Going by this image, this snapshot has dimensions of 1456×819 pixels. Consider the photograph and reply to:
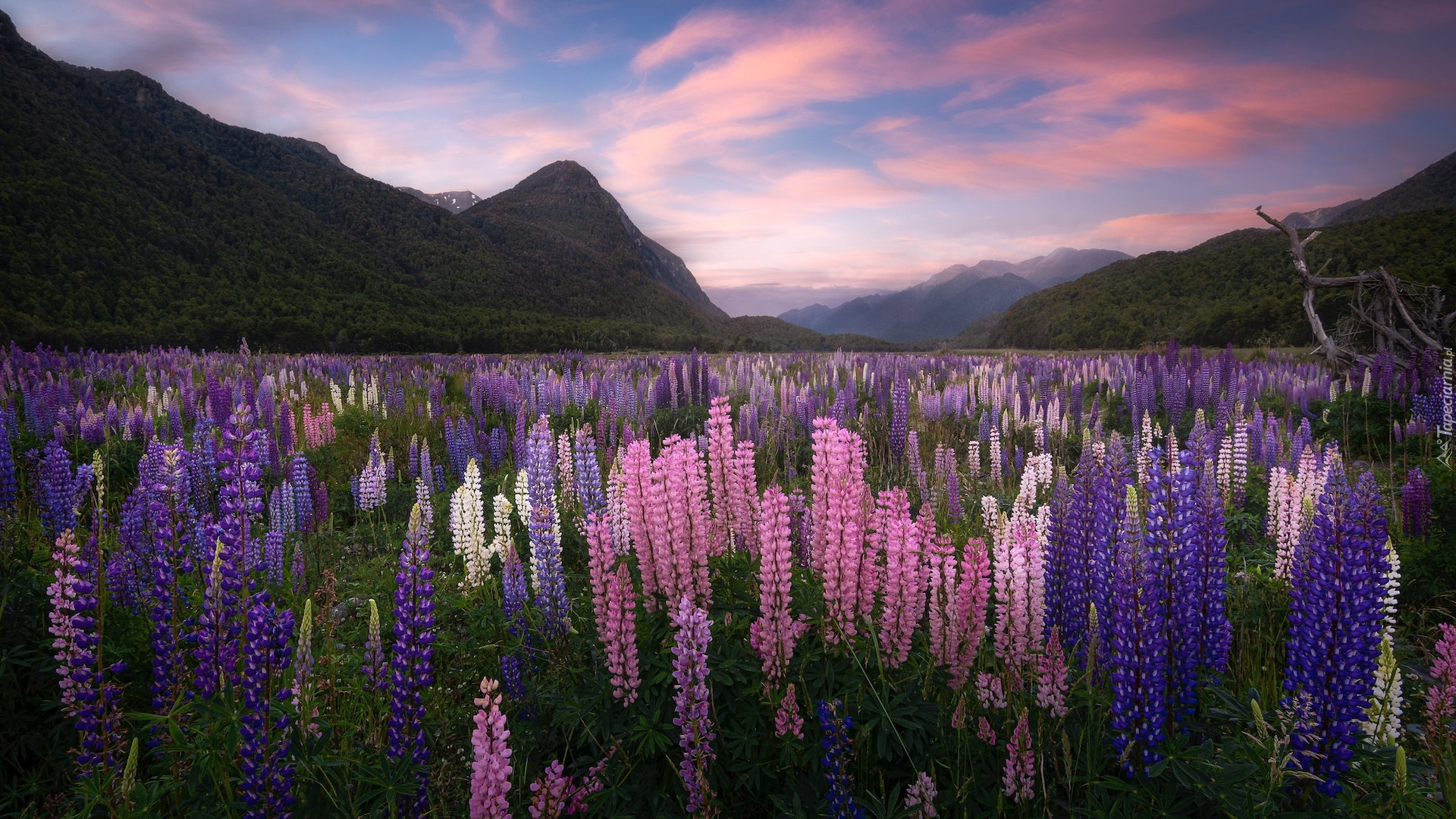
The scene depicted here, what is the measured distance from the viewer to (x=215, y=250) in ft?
151

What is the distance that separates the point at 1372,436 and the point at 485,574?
12389 mm

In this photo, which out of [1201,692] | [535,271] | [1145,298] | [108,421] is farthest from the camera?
[535,271]

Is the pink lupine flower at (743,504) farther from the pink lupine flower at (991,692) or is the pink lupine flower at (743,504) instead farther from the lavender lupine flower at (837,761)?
the pink lupine flower at (991,692)

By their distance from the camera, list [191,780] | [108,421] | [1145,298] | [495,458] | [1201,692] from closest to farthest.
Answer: [191,780]
[1201,692]
[108,421]
[495,458]
[1145,298]

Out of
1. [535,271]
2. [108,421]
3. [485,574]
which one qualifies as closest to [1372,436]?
[485,574]

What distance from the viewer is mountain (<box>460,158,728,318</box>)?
99.7 m

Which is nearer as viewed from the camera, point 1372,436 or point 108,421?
point 108,421

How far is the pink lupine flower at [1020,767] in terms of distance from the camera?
217 centimetres

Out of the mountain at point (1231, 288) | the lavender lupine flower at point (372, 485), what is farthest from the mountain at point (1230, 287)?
the lavender lupine flower at point (372, 485)

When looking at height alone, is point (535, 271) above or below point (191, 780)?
above

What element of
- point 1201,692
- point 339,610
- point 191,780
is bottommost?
point 339,610

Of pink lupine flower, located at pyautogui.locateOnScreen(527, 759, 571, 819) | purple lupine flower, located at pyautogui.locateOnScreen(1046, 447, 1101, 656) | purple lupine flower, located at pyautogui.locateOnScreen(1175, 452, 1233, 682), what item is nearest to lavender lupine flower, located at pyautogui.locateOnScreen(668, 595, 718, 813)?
pink lupine flower, located at pyautogui.locateOnScreen(527, 759, 571, 819)

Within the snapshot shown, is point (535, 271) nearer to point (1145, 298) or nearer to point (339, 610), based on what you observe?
point (1145, 298)

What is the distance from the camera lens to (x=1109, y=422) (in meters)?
11.9
